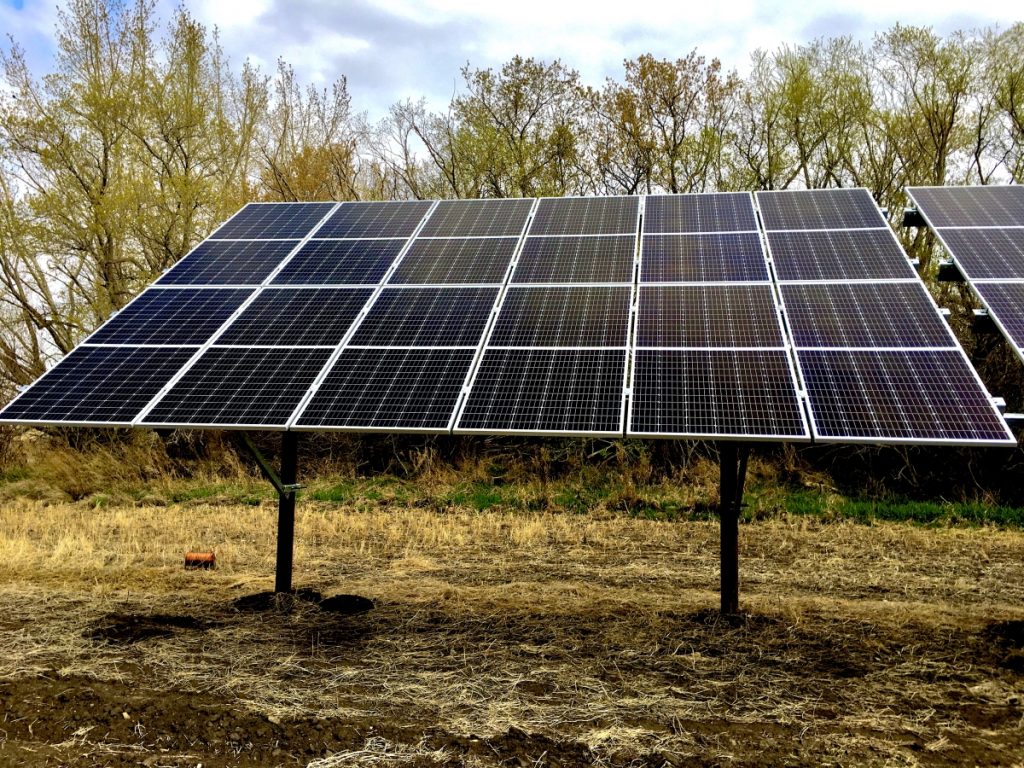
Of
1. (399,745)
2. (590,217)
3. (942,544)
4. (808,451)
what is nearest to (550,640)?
(399,745)

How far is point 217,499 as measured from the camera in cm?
1945

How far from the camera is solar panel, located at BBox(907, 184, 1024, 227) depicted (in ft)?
36.1

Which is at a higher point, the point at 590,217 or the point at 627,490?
the point at 590,217

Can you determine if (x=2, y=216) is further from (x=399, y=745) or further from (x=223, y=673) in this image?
(x=399, y=745)

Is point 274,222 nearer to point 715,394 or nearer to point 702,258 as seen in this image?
point 702,258

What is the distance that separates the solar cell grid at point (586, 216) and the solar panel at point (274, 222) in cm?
390

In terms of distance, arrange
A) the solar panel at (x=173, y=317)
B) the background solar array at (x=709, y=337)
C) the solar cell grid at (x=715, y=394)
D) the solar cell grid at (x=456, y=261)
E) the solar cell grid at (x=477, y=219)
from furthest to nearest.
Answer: the solar cell grid at (x=477, y=219) < the solar cell grid at (x=456, y=261) < the solar panel at (x=173, y=317) < the background solar array at (x=709, y=337) < the solar cell grid at (x=715, y=394)

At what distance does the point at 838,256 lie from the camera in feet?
33.5

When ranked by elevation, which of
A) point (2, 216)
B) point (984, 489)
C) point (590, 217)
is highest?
point (2, 216)

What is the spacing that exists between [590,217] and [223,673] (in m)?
8.19

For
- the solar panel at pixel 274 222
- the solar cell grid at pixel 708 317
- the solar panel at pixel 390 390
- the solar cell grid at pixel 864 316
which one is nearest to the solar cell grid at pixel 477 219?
the solar panel at pixel 274 222

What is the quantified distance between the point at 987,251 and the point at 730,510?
5.09m

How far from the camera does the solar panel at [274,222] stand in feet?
42.1

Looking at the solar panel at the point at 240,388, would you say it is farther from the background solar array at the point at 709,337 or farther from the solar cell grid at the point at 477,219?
the background solar array at the point at 709,337
